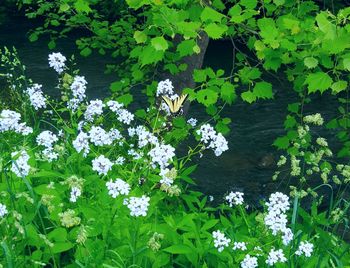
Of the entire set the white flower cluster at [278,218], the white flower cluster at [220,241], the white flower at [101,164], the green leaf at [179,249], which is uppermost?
the white flower at [101,164]

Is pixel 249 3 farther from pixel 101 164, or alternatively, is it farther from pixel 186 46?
pixel 101 164

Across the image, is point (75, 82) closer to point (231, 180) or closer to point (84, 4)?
point (84, 4)

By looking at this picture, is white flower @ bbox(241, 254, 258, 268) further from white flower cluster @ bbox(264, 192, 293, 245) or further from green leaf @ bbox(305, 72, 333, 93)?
green leaf @ bbox(305, 72, 333, 93)

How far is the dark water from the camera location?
7.60 metres

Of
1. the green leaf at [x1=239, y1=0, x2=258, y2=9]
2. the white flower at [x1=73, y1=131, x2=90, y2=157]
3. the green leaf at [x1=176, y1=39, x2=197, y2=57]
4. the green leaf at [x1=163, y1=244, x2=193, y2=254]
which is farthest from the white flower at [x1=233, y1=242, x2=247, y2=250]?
the green leaf at [x1=239, y1=0, x2=258, y2=9]

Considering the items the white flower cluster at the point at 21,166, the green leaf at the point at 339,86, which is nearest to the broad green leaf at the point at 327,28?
the green leaf at the point at 339,86

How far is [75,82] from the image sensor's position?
433 cm

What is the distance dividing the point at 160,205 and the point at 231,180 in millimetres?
3484

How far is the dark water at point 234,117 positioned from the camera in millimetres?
7602

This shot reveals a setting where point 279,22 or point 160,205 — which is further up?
point 279,22

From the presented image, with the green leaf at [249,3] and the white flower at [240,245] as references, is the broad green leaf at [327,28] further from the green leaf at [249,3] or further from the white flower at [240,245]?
the white flower at [240,245]

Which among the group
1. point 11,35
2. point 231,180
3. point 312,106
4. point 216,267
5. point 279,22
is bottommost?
point 11,35

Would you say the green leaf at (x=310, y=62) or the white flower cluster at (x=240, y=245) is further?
the green leaf at (x=310, y=62)

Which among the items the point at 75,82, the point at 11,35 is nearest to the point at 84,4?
the point at 75,82
